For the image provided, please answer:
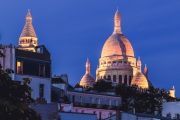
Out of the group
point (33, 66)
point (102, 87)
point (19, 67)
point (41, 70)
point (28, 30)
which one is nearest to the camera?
point (19, 67)

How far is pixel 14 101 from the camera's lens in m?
23.3

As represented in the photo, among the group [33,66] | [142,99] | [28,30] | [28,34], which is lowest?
[142,99]

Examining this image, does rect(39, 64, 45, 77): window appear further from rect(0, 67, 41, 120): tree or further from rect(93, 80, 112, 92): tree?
rect(0, 67, 41, 120): tree

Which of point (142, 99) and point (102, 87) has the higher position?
point (102, 87)

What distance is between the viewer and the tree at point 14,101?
2295cm

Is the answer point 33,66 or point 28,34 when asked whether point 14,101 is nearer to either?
point 33,66

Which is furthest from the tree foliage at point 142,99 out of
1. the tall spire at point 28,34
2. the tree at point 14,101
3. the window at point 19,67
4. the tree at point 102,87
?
the tree at point 14,101

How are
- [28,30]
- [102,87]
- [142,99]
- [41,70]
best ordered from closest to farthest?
[41,70], [142,99], [102,87], [28,30]

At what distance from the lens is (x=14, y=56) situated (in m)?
89.3

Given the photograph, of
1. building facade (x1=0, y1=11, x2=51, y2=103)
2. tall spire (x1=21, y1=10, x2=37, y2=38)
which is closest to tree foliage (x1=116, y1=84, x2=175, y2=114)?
building facade (x1=0, y1=11, x2=51, y2=103)

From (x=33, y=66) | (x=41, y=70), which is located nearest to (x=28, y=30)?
(x=41, y=70)

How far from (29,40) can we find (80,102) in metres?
58.8

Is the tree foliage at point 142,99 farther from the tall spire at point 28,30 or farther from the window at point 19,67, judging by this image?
the tall spire at point 28,30

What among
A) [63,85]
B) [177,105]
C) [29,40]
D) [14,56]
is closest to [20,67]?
[14,56]
